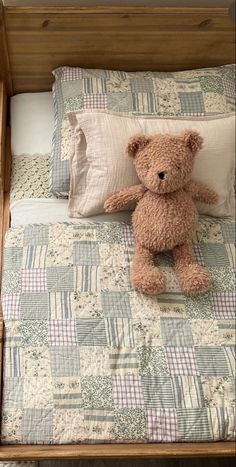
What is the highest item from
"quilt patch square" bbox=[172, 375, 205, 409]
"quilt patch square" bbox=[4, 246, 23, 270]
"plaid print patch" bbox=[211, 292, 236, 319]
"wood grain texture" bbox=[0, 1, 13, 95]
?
"wood grain texture" bbox=[0, 1, 13, 95]

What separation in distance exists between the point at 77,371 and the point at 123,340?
0.46 ft

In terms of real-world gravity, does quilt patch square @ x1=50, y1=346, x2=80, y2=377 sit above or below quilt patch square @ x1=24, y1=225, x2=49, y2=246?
below

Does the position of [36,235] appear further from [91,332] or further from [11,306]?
[91,332]

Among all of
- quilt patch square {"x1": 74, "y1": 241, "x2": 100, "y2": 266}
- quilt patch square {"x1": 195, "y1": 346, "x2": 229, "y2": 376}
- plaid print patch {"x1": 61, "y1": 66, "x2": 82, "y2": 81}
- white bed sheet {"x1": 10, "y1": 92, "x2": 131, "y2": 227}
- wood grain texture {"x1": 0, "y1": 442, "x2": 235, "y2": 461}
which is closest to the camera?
wood grain texture {"x1": 0, "y1": 442, "x2": 235, "y2": 461}

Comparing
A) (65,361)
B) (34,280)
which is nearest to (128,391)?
(65,361)

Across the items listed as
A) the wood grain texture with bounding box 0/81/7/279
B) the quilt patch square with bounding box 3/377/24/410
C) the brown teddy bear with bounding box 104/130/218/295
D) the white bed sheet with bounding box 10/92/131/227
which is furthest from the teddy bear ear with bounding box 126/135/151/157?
the quilt patch square with bounding box 3/377/24/410

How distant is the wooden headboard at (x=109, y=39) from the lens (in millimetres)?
1695

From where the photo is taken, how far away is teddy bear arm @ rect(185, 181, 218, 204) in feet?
5.00

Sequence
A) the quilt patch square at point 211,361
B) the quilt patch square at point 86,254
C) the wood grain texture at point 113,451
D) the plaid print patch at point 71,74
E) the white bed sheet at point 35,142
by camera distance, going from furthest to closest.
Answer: the plaid print patch at point 71,74, the white bed sheet at point 35,142, the quilt patch square at point 86,254, the quilt patch square at point 211,361, the wood grain texture at point 113,451

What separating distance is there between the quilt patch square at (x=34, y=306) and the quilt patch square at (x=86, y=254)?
0.45ft

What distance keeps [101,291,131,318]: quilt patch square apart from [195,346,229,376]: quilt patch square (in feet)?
0.69

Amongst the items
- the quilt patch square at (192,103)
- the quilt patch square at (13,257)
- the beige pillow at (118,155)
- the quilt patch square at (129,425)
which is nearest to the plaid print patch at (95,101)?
the beige pillow at (118,155)

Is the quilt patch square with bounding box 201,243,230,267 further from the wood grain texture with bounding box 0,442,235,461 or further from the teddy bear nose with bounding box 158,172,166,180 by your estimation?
the wood grain texture with bounding box 0,442,235,461

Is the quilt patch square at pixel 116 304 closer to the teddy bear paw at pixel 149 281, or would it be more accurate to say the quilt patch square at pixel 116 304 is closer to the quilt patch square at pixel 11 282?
the teddy bear paw at pixel 149 281
